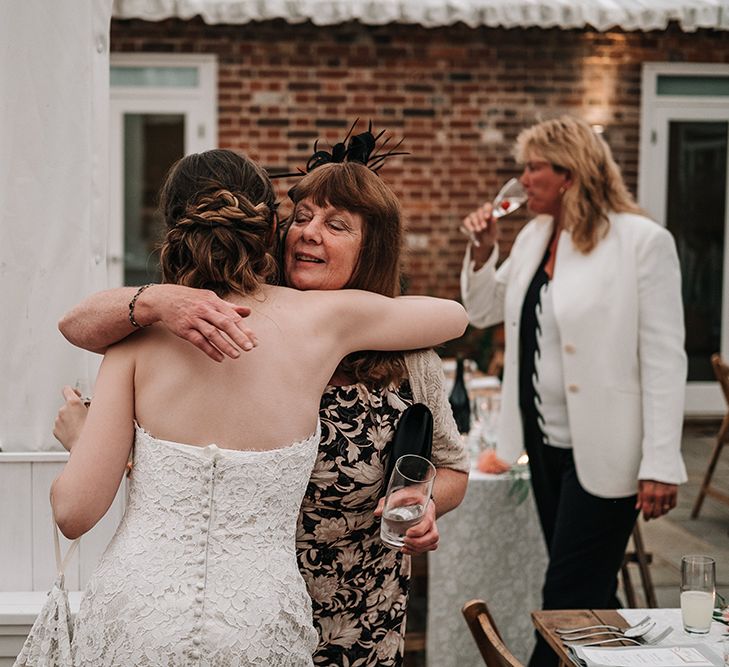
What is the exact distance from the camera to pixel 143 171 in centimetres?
797

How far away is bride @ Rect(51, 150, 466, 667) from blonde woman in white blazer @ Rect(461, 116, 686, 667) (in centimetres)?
160

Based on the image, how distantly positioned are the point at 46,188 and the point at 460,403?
2334 millimetres

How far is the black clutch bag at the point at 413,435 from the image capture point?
6.42ft

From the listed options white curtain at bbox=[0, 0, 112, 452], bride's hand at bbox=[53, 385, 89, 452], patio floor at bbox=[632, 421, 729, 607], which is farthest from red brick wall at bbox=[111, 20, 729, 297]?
bride's hand at bbox=[53, 385, 89, 452]

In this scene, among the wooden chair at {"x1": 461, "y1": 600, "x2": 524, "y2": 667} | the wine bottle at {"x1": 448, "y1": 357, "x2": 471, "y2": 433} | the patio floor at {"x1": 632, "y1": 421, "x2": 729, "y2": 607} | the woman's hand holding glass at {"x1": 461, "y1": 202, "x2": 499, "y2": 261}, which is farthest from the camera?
the patio floor at {"x1": 632, "y1": 421, "x2": 729, "y2": 607}

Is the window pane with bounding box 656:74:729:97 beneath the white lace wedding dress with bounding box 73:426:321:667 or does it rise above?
above

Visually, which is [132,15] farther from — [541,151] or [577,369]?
[577,369]

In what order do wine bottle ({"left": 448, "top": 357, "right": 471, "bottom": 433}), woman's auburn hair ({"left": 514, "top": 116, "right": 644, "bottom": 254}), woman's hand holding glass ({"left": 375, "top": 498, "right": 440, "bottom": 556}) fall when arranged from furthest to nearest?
1. wine bottle ({"left": 448, "top": 357, "right": 471, "bottom": 433})
2. woman's auburn hair ({"left": 514, "top": 116, "right": 644, "bottom": 254})
3. woman's hand holding glass ({"left": 375, "top": 498, "right": 440, "bottom": 556})

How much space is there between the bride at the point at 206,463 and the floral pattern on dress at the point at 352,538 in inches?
6.9

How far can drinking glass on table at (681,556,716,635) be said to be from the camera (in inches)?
92.8

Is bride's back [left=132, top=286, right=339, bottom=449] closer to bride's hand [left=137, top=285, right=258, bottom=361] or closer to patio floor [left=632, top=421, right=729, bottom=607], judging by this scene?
bride's hand [left=137, top=285, right=258, bottom=361]

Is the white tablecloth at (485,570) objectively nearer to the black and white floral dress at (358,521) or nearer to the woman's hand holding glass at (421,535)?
the black and white floral dress at (358,521)

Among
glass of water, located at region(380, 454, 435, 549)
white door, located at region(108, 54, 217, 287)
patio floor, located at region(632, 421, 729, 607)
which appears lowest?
patio floor, located at region(632, 421, 729, 607)

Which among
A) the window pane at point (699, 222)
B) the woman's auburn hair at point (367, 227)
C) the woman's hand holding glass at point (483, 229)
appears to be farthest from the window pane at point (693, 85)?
the woman's auburn hair at point (367, 227)
